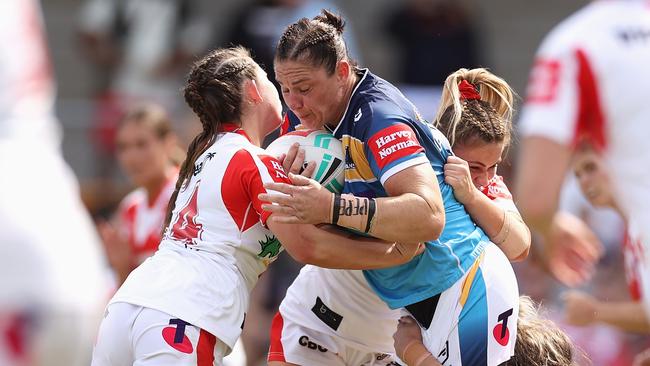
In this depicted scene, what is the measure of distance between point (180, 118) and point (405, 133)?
7572 millimetres

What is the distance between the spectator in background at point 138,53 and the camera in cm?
1223

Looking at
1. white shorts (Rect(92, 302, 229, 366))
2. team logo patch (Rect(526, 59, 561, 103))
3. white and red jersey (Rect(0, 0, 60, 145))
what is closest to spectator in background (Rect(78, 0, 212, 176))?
team logo patch (Rect(526, 59, 561, 103))

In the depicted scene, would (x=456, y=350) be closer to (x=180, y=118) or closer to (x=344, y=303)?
(x=344, y=303)

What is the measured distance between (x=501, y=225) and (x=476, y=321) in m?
0.40

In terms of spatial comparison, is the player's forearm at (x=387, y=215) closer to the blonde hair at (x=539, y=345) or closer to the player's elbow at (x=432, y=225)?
the player's elbow at (x=432, y=225)

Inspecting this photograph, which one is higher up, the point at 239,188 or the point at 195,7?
the point at 239,188

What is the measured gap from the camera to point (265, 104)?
498cm

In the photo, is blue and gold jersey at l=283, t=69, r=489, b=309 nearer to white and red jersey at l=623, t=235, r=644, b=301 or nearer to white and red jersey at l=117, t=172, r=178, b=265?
white and red jersey at l=623, t=235, r=644, b=301

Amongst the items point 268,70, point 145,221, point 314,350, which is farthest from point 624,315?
point 268,70

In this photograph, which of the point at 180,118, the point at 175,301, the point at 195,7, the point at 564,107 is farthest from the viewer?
the point at 195,7

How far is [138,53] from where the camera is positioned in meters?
12.3

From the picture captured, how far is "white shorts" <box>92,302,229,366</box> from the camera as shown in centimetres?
464

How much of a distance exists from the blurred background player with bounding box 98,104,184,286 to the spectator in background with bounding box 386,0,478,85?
4497 millimetres

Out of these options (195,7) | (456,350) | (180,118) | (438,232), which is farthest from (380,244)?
(195,7)
